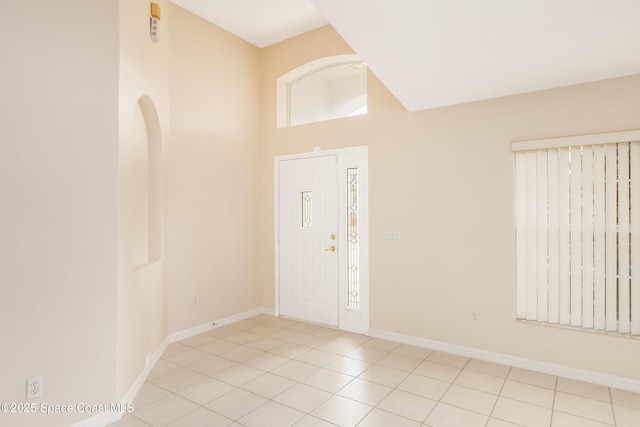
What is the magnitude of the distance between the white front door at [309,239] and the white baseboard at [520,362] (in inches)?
32.9

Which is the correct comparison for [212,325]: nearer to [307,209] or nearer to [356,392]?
[307,209]

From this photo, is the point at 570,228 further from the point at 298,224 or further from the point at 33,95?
the point at 33,95

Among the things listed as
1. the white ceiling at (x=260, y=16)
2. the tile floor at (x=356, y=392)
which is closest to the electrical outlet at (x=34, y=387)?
the tile floor at (x=356, y=392)

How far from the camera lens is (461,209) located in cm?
357

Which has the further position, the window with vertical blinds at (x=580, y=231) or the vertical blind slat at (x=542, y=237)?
the vertical blind slat at (x=542, y=237)

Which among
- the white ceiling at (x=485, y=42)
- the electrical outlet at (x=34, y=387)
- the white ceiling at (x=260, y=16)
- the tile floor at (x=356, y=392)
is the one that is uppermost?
the white ceiling at (x=260, y=16)

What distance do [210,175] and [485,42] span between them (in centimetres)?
332

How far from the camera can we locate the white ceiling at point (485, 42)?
1.91 meters

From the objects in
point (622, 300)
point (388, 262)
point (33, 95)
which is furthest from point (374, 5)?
point (622, 300)

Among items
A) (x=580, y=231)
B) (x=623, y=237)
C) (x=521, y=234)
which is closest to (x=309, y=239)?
(x=521, y=234)

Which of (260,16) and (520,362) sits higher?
(260,16)

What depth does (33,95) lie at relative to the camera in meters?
2.08

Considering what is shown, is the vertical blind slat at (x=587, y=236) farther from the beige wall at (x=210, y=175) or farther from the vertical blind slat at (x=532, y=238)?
the beige wall at (x=210, y=175)

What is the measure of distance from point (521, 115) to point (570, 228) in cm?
111
